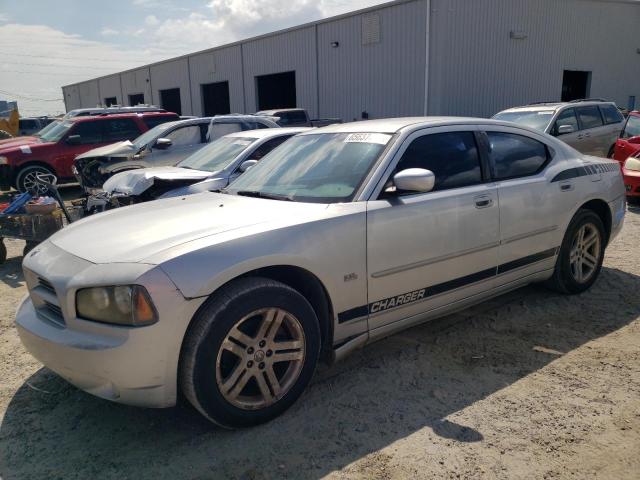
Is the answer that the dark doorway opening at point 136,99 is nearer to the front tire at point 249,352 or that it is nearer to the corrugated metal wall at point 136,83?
the corrugated metal wall at point 136,83

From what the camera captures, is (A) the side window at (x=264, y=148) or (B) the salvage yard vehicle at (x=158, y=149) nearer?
(A) the side window at (x=264, y=148)

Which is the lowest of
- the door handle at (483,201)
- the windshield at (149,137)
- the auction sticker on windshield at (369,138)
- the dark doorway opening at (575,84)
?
the door handle at (483,201)

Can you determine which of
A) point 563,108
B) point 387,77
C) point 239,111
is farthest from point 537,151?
point 239,111

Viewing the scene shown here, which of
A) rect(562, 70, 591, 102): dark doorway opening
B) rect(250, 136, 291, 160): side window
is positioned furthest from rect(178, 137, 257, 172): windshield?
rect(562, 70, 591, 102): dark doorway opening

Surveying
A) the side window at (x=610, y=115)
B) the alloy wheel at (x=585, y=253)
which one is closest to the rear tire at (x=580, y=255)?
the alloy wheel at (x=585, y=253)

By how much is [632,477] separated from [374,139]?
→ 2.42 m

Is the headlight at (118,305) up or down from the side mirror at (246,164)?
down

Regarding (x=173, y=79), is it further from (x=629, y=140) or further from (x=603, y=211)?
(x=603, y=211)

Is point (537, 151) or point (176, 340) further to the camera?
point (537, 151)

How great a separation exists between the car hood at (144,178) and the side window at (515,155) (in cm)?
390

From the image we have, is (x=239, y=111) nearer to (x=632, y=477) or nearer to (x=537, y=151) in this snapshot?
(x=537, y=151)

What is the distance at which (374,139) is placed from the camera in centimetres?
362

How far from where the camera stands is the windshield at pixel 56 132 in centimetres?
1205

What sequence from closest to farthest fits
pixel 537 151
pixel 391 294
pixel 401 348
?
pixel 391 294 → pixel 401 348 → pixel 537 151
